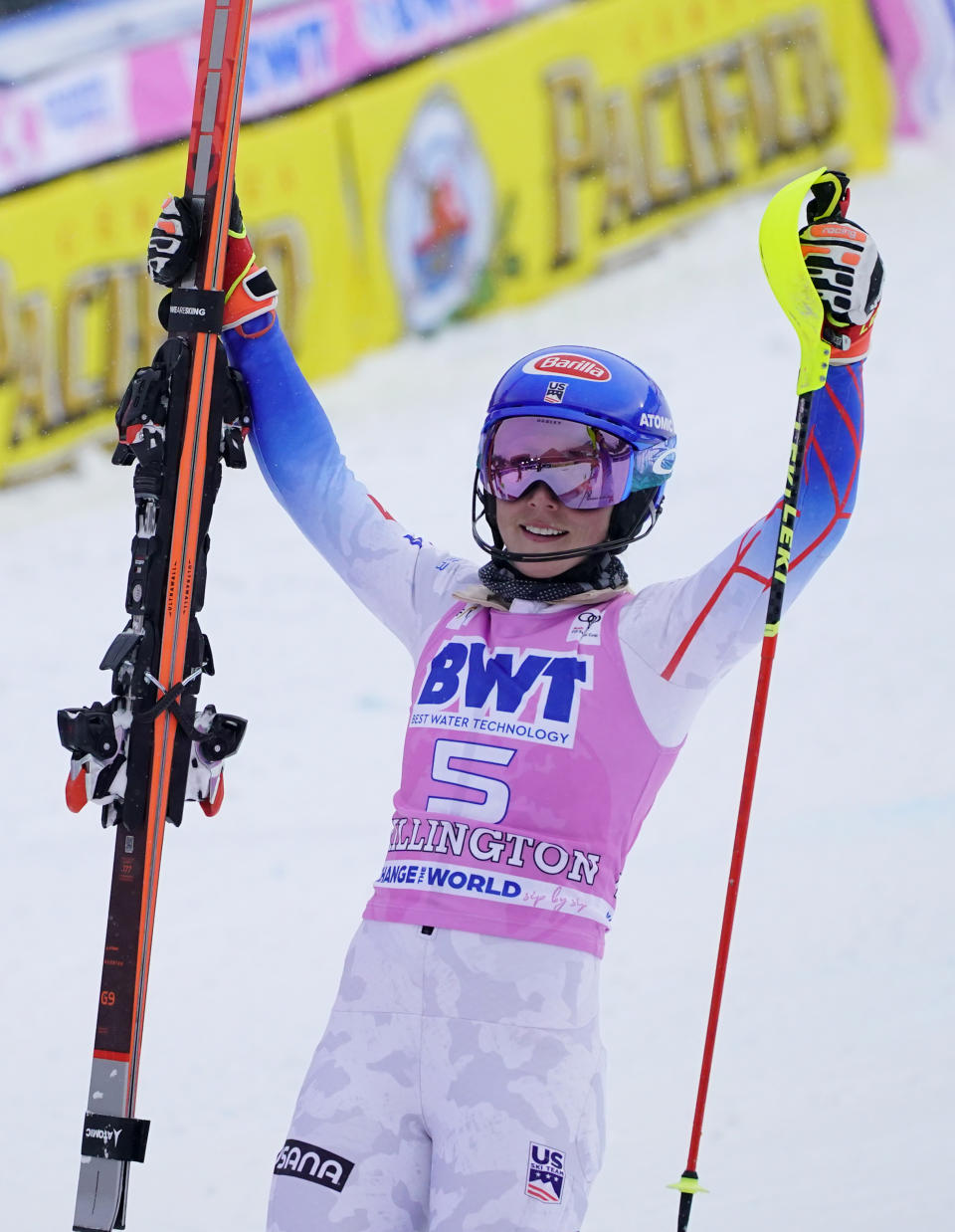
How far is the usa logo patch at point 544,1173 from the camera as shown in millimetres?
2438

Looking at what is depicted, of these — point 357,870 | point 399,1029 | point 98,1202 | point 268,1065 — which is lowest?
point 98,1202

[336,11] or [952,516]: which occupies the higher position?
[336,11]

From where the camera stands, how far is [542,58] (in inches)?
401

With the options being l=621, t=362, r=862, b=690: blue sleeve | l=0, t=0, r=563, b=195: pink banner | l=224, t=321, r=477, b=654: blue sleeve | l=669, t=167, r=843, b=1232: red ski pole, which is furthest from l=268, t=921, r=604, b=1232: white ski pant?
l=0, t=0, r=563, b=195: pink banner

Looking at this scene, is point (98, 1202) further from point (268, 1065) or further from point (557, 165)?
point (557, 165)

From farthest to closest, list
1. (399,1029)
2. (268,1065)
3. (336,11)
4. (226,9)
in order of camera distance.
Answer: (336,11) → (268,1065) → (226,9) → (399,1029)

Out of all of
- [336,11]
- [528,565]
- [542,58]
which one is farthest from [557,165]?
[528,565]

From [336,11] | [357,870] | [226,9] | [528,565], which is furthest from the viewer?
[336,11]

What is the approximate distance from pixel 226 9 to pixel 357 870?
2.94 meters

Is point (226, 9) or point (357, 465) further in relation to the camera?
point (357, 465)

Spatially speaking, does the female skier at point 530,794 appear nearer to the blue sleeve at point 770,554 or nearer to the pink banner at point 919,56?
the blue sleeve at point 770,554

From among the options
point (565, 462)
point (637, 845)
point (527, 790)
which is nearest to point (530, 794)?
→ point (527, 790)

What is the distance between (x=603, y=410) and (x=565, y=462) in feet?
0.34

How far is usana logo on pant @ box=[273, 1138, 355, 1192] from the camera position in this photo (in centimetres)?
247
